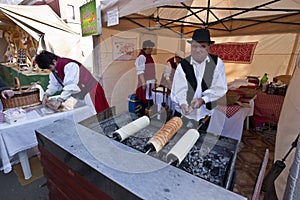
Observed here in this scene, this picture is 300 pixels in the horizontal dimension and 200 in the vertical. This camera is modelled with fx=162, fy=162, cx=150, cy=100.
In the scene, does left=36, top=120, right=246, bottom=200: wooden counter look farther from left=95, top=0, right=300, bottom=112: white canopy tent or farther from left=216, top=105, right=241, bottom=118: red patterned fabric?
left=95, top=0, right=300, bottom=112: white canopy tent

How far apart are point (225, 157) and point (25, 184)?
6.31 ft

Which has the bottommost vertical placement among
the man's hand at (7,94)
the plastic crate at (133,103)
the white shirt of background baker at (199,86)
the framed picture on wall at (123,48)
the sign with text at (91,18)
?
the plastic crate at (133,103)

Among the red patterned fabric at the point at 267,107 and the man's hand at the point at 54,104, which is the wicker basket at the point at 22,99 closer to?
the man's hand at the point at 54,104

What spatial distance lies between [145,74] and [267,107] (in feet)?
6.80

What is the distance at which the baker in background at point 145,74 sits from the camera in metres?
2.90

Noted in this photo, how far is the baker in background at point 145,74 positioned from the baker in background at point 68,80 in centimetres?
111

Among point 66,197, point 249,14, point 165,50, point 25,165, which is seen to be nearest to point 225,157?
point 66,197

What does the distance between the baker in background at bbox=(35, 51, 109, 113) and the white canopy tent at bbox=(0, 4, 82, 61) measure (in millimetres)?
1758

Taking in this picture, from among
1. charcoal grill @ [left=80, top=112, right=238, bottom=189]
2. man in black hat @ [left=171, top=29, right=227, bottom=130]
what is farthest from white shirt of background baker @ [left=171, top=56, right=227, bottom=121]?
charcoal grill @ [left=80, top=112, right=238, bottom=189]

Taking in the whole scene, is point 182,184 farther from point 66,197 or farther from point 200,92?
point 200,92

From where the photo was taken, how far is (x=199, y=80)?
1.41 m

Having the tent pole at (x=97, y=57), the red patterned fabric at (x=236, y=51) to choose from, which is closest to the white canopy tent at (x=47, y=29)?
the tent pole at (x=97, y=57)

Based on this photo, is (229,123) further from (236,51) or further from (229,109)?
(236,51)

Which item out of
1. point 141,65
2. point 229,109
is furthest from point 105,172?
point 141,65
